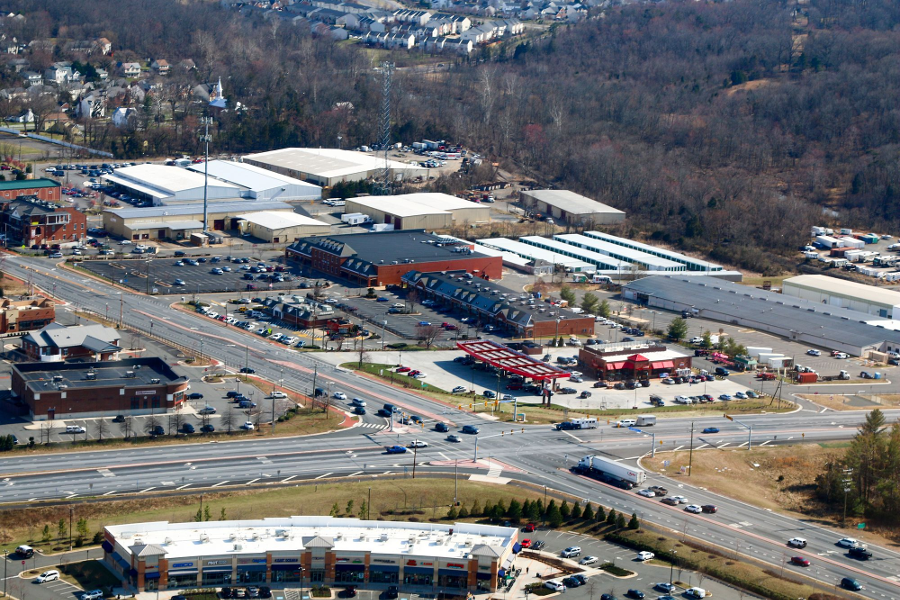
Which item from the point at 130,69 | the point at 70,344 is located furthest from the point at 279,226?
the point at 130,69

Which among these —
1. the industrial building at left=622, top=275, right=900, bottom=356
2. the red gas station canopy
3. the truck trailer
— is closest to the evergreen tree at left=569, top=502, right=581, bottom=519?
the truck trailer

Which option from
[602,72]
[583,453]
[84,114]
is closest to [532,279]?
[583,453]

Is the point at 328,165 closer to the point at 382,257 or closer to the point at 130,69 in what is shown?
the point at 382,257

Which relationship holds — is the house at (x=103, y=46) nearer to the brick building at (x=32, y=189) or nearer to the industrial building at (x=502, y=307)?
the brick building at (x=32, y=189)

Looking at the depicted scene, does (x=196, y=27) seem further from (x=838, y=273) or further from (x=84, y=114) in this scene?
(x=838, y=273)

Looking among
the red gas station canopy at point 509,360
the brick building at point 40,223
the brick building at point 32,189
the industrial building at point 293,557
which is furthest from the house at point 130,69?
the industrial building at point 293,557

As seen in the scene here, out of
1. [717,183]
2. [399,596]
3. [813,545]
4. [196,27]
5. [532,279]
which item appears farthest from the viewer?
[196,27]
